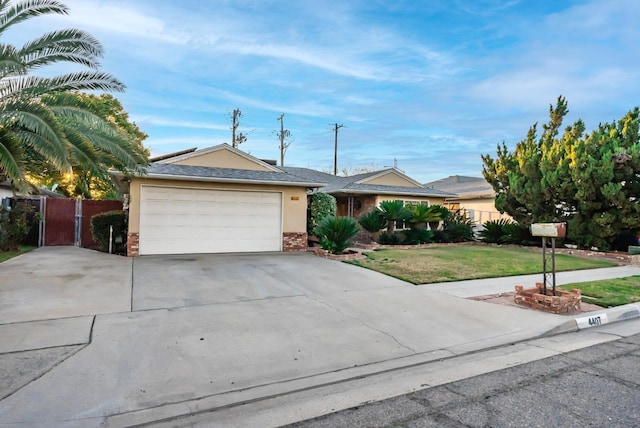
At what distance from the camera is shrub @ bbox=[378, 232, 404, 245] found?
17234mm

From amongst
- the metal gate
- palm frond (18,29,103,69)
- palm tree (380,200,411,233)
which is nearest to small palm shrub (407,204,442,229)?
palm tree (380,200,411,233)

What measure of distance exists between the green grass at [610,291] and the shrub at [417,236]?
8.30 m

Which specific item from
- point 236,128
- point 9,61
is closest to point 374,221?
point 9,61

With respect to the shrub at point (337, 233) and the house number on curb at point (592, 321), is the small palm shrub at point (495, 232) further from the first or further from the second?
the house number on curb at point (592, 321)

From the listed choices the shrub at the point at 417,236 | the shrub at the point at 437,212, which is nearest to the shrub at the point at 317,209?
the shrub at the point at 417,236

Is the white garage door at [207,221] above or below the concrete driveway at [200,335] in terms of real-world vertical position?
above

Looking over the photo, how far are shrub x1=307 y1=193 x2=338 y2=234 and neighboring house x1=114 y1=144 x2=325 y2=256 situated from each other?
697mm

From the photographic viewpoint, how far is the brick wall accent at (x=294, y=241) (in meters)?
14.4

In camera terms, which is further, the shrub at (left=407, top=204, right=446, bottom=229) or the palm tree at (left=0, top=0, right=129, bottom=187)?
the shrub at (left=407, top=204, right=446, bottom=229)

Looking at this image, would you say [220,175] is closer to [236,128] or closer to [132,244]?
[132,244]

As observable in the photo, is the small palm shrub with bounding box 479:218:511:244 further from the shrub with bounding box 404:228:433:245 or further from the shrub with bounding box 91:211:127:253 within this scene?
Answer: the shrub with bounding box 91:211:127:253

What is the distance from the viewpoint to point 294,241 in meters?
14.6

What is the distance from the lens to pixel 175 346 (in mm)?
4723

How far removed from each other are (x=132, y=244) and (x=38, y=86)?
5.51 metres
